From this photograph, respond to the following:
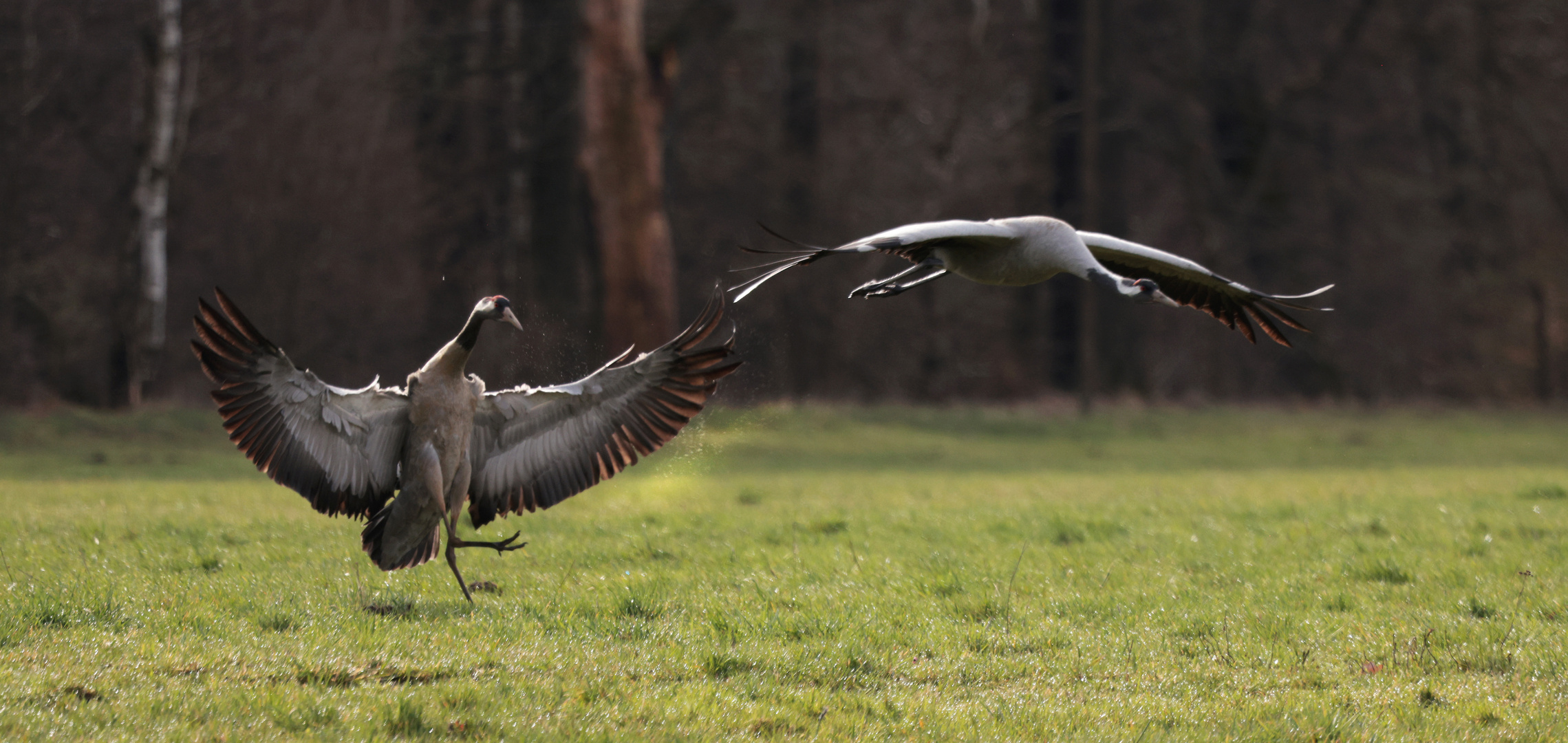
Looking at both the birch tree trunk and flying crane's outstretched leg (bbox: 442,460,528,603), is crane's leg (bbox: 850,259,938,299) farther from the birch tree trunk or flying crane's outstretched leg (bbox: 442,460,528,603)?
the birch tree trunk

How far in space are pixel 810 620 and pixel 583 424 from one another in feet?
5.00

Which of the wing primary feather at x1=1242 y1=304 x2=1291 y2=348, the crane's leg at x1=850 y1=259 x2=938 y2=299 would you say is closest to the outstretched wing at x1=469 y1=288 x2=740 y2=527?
the crane's leg at x1=850 y1=259 x2=938 y2=299

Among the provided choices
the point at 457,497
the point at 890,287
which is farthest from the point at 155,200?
the point at 890,287

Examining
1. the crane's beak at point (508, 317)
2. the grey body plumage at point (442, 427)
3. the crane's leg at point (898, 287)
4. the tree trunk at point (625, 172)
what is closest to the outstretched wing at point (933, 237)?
the crane's leg at point (898, 287)

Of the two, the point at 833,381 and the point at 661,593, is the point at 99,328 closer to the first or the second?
the point at 833,381

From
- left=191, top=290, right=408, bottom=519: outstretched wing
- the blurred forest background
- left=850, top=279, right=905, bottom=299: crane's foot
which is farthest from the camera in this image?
the blurred forest background

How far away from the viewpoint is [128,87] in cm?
2200

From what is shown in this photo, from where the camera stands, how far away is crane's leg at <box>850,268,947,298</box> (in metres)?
6.43

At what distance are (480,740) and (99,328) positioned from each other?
19.9 m

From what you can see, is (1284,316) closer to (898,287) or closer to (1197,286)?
(1197,286)

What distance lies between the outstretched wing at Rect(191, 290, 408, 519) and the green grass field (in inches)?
24.4

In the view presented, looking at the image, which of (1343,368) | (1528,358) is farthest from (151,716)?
(1528,358)

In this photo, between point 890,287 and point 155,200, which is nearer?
point 890,287

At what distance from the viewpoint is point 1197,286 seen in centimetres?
765
